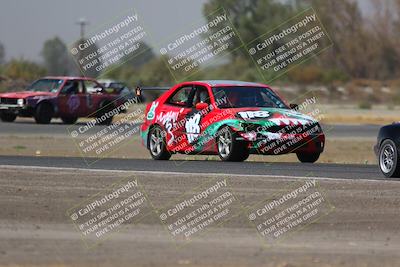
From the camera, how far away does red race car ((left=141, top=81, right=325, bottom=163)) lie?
20.0 meters

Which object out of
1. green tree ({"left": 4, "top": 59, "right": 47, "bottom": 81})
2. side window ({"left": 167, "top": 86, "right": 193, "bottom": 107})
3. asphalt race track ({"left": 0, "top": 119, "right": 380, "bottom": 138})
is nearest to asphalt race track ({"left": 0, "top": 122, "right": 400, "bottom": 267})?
side window ({"left": 167, "top": 86, "right": 193, "bottom": 107})

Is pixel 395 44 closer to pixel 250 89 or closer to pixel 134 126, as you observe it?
pixel 134 126

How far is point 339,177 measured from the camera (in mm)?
16984

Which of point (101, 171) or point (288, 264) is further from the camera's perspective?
point (101, 171)

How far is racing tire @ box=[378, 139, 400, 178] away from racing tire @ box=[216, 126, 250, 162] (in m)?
3.19

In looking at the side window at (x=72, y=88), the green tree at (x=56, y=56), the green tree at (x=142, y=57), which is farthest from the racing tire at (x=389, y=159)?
the green tree at (x=56, y=56)

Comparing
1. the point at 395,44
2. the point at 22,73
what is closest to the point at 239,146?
the point at 22,73

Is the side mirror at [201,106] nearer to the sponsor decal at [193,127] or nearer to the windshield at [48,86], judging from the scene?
the sponsor decal at [193,127]

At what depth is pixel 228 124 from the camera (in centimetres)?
2017

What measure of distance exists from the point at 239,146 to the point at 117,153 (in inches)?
383

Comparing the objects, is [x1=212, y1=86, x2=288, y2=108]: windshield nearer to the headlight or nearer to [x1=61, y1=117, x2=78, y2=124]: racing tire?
the headlight

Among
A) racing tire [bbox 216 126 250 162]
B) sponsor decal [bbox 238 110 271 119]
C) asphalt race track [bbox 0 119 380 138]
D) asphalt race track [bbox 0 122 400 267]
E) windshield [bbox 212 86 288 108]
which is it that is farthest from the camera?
asphalt race track [bbox 0 119 380 138]

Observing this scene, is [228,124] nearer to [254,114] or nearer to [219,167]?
[254,114]

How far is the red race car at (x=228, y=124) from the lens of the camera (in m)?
20.0
